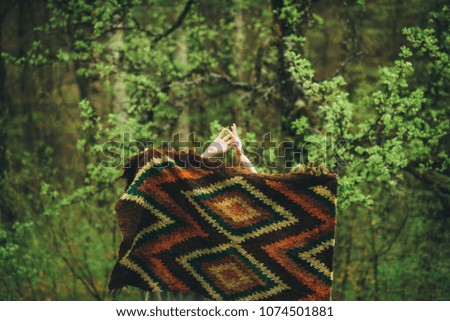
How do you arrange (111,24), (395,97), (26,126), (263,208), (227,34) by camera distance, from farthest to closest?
(26,126)
(227,34)
(111,24)
(395,97)
(263,208)

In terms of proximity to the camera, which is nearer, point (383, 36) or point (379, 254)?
point (379, 254)

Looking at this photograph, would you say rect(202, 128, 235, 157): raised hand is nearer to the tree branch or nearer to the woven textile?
the woven textile

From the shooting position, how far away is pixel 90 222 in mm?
6574

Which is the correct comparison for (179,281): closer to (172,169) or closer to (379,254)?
(172,169)

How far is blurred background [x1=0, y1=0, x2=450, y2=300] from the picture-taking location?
171 inches

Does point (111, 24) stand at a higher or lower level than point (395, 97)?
higher

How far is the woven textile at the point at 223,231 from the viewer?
294 centimetres

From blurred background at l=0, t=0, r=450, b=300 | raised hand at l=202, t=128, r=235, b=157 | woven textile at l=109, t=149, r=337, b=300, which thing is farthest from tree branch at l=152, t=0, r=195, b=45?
woven textile at l=109, t=149, r=337, b=300

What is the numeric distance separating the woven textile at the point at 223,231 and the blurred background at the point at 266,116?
1.29m

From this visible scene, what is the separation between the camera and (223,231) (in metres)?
3.02

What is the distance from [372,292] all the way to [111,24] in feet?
14.7

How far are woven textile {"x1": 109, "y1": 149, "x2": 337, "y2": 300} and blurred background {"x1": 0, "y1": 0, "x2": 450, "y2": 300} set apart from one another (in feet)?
4.23

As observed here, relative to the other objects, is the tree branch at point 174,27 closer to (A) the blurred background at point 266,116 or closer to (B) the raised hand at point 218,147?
(A) the blurred background at point 266,116

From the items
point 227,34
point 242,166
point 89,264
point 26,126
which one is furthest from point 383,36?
point 26,126
